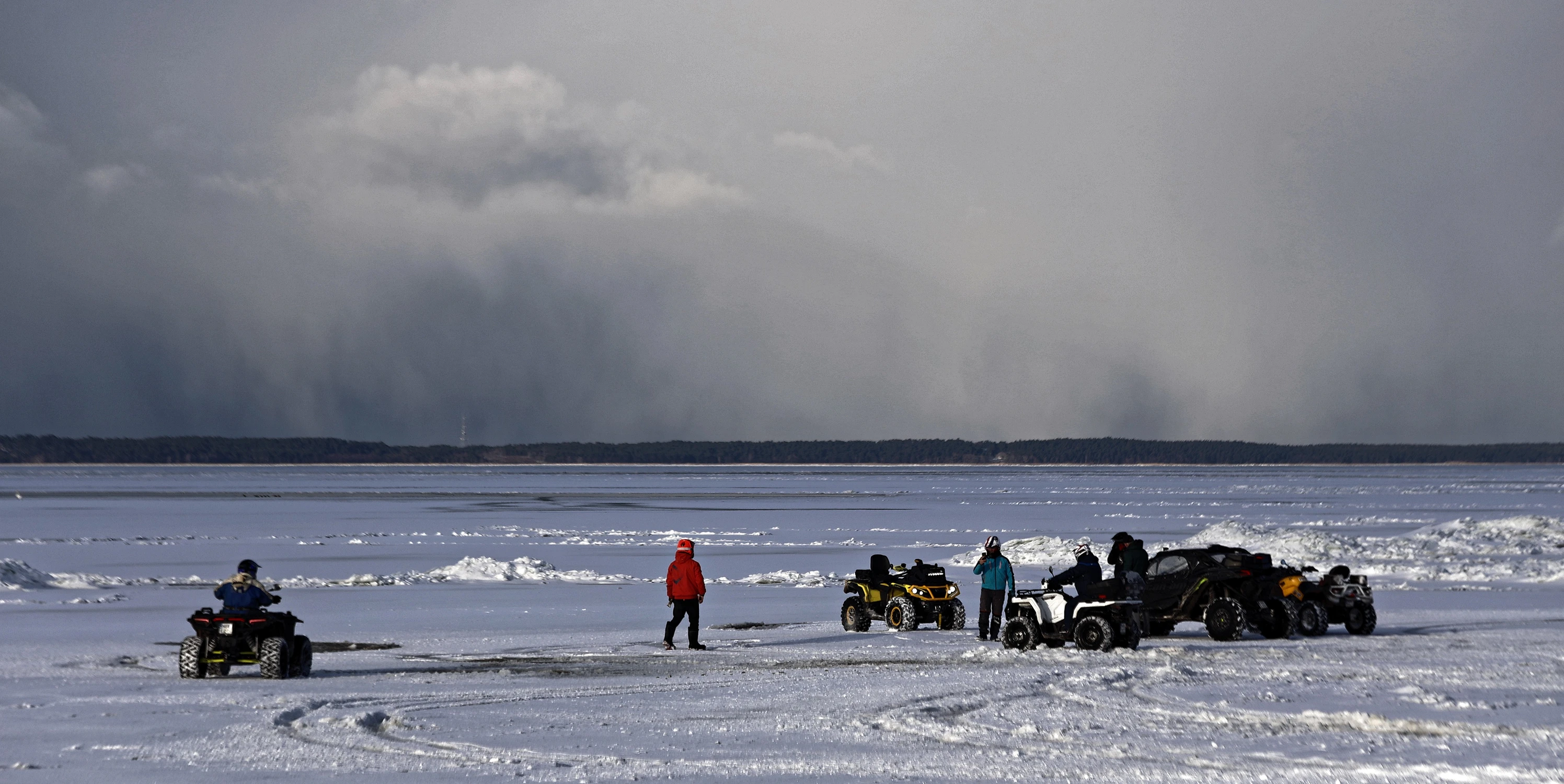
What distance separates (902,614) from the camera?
24.9 metres

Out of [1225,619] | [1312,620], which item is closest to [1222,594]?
[1225,619]

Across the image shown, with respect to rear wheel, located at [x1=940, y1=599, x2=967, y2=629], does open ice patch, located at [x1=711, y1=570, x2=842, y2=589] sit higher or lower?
lower

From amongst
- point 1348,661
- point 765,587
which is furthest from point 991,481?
point 1348,661

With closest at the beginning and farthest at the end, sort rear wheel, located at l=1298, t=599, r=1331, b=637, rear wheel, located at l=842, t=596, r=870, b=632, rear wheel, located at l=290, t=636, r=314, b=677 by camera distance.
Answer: rear wheel, located at l=290, t=636, r=314, b=677 → rear wheel, located at l=1298, t=599, r=1331, b=637 → rear wheel, located at l=842, t=596, r=870, b=632

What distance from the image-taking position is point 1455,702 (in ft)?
50.2

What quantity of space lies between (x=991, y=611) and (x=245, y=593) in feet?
36.3

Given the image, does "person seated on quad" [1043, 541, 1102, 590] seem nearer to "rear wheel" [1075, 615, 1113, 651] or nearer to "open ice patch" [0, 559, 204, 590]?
"rear wheel" [1075, 615, 1113, 651]

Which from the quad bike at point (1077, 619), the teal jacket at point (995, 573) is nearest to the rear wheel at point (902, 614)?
the teal jacket at point (995, 573)

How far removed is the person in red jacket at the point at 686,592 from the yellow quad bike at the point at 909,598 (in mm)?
4312

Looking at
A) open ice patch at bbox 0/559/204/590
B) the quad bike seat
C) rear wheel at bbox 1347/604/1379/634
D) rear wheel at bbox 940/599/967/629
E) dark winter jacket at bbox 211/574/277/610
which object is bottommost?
open ice patch at bbox 0/559/204/590

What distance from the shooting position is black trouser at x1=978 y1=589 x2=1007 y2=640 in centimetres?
2270

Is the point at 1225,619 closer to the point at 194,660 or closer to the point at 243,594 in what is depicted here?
the point at 243,594

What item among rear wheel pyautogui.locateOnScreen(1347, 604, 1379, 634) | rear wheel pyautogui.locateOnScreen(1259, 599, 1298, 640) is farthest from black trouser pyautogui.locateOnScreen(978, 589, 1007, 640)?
rear wheel pyautogui.locateOnScreen(1347, 604, 1379, 634)

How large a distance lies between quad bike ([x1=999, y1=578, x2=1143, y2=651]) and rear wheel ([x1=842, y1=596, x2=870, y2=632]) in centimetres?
315
